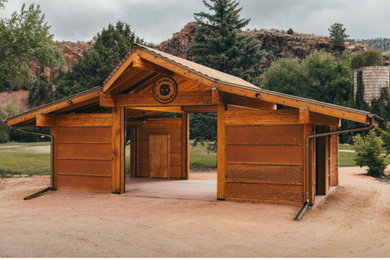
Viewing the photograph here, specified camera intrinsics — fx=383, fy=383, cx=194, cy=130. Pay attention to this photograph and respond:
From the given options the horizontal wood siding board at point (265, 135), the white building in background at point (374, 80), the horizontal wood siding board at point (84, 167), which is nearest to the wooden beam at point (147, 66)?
the horizontal wood siding board at point (265, 135)

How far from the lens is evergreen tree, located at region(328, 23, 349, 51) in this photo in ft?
217

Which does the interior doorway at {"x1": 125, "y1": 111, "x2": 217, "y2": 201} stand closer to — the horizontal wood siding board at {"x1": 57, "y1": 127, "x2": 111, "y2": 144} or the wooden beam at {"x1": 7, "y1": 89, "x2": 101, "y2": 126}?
the horizontal wood siding board at {"x1": 57, "y1": 127, "x2": 111, "y2": 144}

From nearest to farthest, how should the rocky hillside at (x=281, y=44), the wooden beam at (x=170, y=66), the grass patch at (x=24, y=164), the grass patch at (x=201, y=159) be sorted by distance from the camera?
the wooden beam at (x=170, y=66) < the grass patch at (x=24, y=164) < the grass patch at (x=201, y=159) < the rocky hillside at (x=281, y=44)

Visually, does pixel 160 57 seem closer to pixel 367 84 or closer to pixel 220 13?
pixel 220 13

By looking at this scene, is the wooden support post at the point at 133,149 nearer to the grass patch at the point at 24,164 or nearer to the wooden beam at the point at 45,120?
the wooden beam at the point at 45,120

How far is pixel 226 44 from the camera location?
2464 centimetres

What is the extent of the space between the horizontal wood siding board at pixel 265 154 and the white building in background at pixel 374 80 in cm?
3676

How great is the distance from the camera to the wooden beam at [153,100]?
1072 cm

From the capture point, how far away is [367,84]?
42875mm

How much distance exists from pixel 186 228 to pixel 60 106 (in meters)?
6.60

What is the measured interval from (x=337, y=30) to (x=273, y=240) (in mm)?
67651

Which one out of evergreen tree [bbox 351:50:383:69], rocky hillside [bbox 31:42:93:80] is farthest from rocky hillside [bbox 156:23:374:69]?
rocky hillside [bbox 31:42:93:80]

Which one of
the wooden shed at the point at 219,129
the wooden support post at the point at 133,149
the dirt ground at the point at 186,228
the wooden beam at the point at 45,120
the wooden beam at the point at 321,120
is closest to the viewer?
the dirt ground at the point at 186,228

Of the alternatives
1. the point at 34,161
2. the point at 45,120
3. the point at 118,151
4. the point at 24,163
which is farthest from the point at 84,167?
the point at 34,161
